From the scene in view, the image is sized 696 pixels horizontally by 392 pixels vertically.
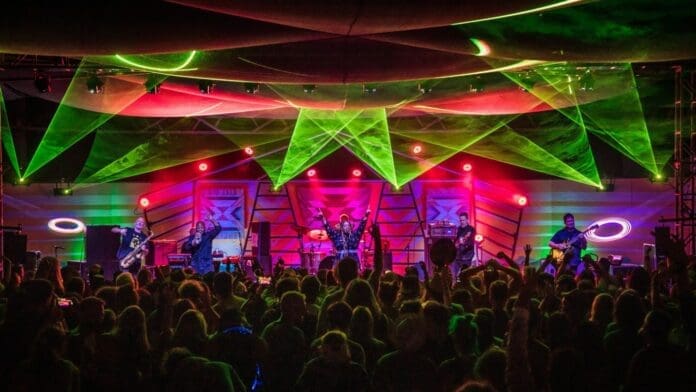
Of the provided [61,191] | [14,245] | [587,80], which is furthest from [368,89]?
[61,191]

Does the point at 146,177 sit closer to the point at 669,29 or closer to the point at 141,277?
the point at 141,277

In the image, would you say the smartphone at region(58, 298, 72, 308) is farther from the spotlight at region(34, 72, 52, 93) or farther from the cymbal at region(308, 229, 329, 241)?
the cymbal at region(308, 229, 329, 241)

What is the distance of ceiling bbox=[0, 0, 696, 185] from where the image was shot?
8.84 meters

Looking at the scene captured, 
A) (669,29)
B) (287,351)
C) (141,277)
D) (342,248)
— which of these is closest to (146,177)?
(342,248)

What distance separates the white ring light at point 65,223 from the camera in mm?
19125

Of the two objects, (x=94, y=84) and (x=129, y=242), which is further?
(x=129, y=242)

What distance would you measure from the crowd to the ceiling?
11.6ft

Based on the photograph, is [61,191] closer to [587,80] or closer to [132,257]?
[132,257]

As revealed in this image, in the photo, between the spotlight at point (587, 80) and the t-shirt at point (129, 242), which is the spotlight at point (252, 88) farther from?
the spotlight at point (587, 80)

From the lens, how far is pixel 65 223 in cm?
1927

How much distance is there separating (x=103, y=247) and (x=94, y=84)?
3.94 metres

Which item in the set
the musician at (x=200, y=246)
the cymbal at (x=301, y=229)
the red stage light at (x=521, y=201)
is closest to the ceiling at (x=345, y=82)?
the cymbal at (x=301, y=229)

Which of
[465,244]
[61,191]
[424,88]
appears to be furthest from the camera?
[61,191]

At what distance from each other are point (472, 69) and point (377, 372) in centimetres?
844
